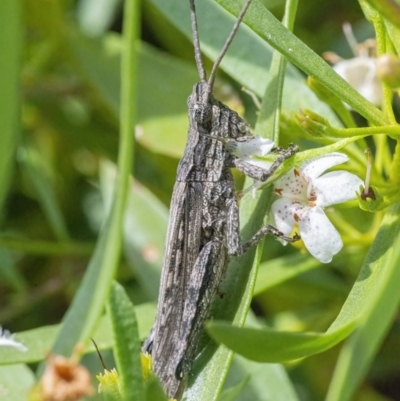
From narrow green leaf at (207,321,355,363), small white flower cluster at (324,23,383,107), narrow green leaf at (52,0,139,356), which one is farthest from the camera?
small white flower cluster at (324,23,383,107)

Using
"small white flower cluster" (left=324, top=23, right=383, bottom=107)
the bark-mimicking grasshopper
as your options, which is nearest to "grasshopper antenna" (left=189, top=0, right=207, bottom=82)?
the bark-mimicking grasshopper

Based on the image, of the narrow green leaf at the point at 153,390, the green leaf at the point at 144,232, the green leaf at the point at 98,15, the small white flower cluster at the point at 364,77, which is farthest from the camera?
the green leaf at the point at 98,15

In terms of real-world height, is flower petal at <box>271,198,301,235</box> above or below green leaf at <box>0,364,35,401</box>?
above

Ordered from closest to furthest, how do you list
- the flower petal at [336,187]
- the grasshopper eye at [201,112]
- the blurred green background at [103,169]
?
1. the flower petal at [336,187]
2. the grasshopper eye at [201,112]
3. the blurred green background at [103,169]

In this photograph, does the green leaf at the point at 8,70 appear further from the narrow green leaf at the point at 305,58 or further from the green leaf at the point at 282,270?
the green leaf at the point at 282,270

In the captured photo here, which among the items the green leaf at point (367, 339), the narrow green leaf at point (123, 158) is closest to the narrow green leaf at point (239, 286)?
the narrow green leaf at point (123, 158)

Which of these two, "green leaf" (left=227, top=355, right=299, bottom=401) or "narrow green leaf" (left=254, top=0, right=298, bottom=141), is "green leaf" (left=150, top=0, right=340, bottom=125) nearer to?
"narrow green leaf" (left=254, top=0, right=298, bottom=141)

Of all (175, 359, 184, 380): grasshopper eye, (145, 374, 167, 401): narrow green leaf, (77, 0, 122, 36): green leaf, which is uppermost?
(77, 0, 122, 36): green leaf

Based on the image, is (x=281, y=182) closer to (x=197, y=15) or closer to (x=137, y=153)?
(x=197, y=15)

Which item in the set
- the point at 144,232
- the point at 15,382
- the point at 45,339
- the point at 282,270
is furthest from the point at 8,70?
the point at 144,232
